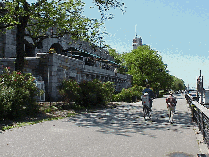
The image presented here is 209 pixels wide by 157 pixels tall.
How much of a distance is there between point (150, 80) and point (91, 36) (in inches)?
1439

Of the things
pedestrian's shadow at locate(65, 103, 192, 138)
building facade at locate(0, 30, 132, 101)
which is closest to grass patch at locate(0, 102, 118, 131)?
building facade at locate(0, 30, 132, 101)

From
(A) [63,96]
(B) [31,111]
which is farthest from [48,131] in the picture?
(A) [63,96]

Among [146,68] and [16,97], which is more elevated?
[146,68]

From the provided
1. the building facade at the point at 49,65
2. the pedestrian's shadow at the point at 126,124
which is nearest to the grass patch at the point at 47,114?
the building facade at the point at 49,65

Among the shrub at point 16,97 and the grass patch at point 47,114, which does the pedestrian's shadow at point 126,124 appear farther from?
the shrub at point 16,97

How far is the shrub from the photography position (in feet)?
31.6

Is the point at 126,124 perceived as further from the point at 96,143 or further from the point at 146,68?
the point at 146,68

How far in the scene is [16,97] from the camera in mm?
10086

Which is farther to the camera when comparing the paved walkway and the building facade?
the building facade

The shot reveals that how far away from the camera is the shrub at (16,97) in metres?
9.62

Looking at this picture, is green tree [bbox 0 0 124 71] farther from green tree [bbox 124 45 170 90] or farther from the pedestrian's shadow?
green tree [bbox 124 45 170 90]

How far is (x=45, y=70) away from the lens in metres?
17.8

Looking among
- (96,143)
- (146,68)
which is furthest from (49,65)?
(146,68)

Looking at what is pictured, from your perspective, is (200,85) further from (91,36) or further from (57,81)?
(57,81)
